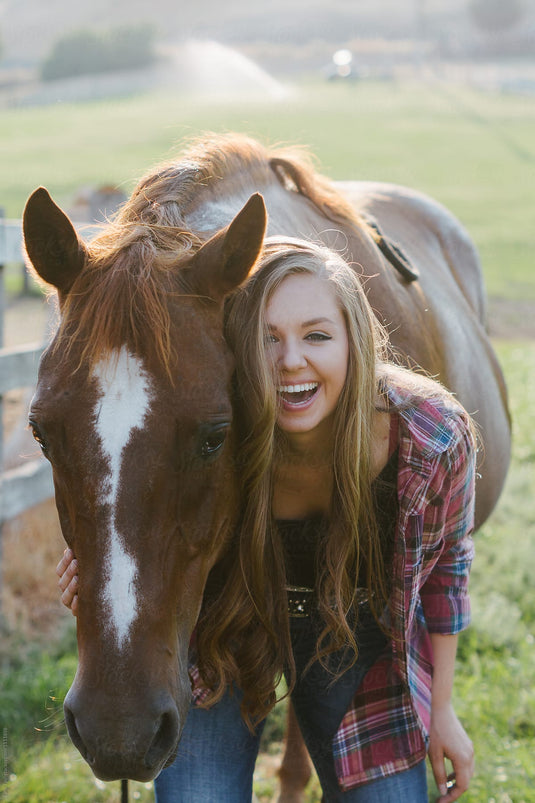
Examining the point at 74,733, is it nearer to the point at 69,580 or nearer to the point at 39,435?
the point at 69,580

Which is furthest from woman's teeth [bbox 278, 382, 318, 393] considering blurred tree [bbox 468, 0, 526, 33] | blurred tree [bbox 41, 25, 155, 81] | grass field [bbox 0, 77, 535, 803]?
blurred tree [bbox 468, 0, 526, 33]

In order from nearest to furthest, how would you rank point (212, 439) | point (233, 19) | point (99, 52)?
point (212, 439) → point (99, 52) → point (233, 19)

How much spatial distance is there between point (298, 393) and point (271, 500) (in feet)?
0.90

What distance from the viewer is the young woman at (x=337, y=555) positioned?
1858 mm

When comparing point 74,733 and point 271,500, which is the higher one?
point 271,500

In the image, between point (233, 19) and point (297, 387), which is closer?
point (297, 387)

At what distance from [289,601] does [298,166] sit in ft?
4.46

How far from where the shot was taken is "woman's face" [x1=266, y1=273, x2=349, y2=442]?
1.84m

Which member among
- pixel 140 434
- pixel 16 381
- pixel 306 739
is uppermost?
pixel 140 434

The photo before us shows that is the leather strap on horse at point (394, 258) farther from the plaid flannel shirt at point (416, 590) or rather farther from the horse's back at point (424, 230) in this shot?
the plaid flannel shirt at point (416, 590)

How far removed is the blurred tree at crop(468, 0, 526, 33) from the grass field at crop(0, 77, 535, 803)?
16830 mm

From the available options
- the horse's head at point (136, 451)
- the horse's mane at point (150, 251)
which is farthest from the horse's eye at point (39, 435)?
the horse's mane at point (150, 251)

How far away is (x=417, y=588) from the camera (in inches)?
78.3

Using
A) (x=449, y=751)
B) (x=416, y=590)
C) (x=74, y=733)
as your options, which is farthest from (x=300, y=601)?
(x=74, y=733)
